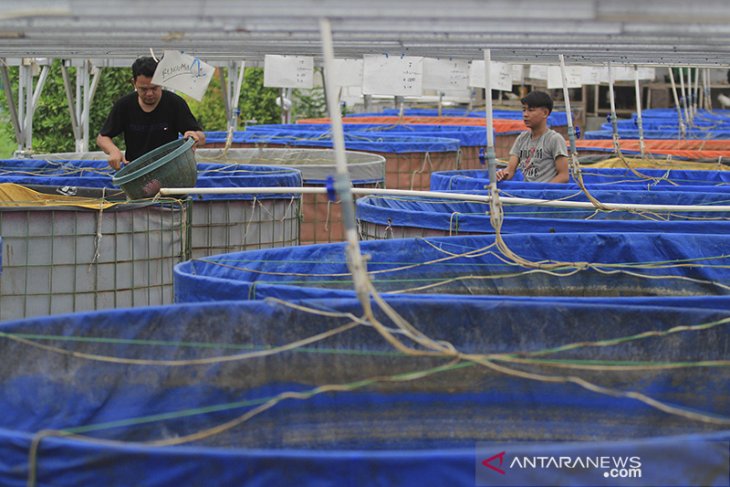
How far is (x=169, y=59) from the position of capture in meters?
6.01

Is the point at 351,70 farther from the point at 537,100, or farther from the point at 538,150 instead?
the point at 537,100

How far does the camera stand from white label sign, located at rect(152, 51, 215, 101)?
600 centimetres

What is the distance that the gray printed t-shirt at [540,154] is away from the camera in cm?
728

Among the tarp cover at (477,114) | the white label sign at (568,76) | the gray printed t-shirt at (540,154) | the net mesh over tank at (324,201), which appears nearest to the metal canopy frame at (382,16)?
the gray printed t-shirt at (540,154)

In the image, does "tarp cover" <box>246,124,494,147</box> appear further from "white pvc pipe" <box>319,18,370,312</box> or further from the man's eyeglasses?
"white pvc pipe" <box>319,18,370,312</box>

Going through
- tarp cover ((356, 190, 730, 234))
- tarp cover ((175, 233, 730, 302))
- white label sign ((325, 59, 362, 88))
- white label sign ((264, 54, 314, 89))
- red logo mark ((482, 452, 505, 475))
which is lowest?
red logo mark ((482, 452, 505, 475))

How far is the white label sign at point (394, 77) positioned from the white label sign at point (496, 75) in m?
0.79

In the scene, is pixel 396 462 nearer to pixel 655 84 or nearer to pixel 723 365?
pixel 723 365

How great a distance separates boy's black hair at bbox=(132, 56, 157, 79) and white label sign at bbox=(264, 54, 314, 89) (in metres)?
4.54

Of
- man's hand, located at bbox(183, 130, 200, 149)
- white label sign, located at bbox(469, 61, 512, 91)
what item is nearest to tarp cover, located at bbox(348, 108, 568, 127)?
white label sign, located at bbox(469, 61, 512, 91)

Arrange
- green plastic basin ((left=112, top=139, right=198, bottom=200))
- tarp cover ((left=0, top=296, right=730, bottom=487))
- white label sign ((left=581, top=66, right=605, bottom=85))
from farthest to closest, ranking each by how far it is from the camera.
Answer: white label sign ((left=581, top=66, right=605, bottom=85))
green plastic basin ((left=112, top=139, right=198, bottom=200))
tarp cover ((left=0, top=296, right=730, bottom=487))

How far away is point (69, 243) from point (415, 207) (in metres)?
2.18

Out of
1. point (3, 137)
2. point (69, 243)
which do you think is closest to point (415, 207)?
point (69, 243)

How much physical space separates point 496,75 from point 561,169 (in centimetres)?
290
